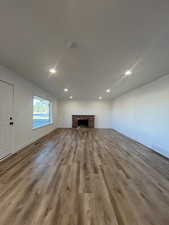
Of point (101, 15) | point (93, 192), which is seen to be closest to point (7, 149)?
point (93, 192)

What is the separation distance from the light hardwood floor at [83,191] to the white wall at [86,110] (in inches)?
248

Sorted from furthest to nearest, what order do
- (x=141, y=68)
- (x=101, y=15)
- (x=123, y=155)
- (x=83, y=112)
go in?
(x=83, y=112), (x=123, y=155), (x=141, y=68), (x=101, y=15)

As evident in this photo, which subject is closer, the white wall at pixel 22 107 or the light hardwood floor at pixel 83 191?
the light hardwood floor at pixel 83 191

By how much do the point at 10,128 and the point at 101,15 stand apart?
12.0ft

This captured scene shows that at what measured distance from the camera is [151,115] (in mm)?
4375

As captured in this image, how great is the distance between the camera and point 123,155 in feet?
12.2

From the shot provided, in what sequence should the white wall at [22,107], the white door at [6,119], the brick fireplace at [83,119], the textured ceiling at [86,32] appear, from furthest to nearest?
the brick fireplace at [83,119], the white wall at [22,107], the white door at [6,119], the textured ceiling at [86,32]

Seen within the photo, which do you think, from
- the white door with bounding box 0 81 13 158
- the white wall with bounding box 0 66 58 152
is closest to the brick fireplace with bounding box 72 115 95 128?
the white wall with bounding box 0 66 58 152

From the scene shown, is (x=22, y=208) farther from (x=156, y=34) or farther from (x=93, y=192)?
(x=156, y=34)

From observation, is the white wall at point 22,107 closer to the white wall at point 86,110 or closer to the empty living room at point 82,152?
the empty living room at point 82,152

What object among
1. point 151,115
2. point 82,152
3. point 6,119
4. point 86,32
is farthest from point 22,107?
point 151,115

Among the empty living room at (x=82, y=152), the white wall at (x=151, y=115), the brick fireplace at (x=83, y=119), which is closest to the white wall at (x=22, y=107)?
the empty living room at (x=82, y=152)

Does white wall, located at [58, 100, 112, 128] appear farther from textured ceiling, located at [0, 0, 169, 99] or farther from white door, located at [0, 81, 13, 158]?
textured ceiling, located at [0, 0, 169, 99]

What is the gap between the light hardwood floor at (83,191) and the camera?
1498mm
